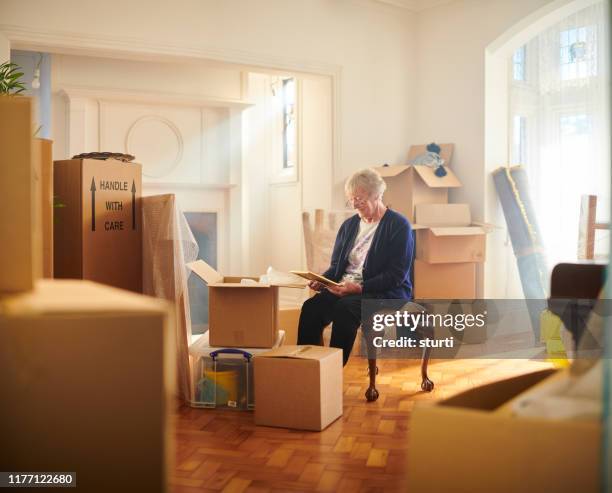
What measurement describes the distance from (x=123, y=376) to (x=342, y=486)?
4.27ft

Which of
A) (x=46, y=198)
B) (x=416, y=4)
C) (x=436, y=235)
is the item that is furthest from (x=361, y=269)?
(x=416, y=4)

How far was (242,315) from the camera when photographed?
328cm

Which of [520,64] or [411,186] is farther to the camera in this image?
[520,64]

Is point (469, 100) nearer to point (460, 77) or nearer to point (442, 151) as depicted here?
point (460, 77)

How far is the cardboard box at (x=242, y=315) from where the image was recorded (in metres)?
3.26

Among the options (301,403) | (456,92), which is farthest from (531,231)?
(301,403)

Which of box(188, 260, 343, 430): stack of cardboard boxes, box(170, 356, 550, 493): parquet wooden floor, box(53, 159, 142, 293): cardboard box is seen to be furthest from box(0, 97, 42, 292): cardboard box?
box(53, 159, 142, 293): cardboard box

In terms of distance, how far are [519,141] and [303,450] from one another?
4.23 m

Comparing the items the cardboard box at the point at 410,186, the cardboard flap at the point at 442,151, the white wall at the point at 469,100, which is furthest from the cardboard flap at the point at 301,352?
the cardboard flap at the point at 442,151

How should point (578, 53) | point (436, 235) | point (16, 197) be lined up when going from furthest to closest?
1. point (578, 53)
2. point (436, 235)
3. point (16, 197)

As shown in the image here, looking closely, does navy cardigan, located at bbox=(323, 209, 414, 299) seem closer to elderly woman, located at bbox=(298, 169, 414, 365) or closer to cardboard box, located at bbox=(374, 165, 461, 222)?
elderly woman, located at bbox=(298, 169, 414, 365)

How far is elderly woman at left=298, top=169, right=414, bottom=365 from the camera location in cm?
347

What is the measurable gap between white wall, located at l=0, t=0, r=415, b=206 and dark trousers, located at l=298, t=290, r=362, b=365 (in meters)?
1.75

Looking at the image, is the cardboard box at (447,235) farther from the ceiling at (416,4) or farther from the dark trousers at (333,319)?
the ceiling at (416,4)
